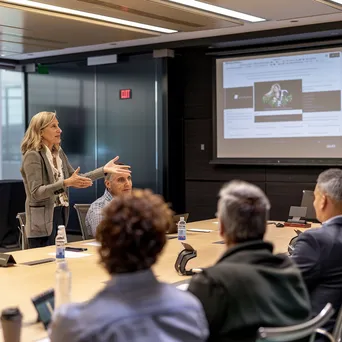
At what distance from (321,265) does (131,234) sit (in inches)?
56.8

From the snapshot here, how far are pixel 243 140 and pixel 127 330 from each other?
7495 mm

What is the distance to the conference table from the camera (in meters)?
2.88

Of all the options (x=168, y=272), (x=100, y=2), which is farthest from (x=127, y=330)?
(x=100, y=2)

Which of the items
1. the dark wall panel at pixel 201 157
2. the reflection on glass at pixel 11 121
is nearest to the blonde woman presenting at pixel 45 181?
the dark wall panel at pixel 201 157

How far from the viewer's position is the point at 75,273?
11.9 ft

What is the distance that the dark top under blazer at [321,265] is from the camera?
9.50 feet

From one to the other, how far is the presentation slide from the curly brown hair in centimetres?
677

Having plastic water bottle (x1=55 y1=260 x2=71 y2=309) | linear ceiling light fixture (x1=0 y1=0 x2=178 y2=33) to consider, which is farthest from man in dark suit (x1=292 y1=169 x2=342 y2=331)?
linear ceiling light fixture (x1=0 y1=0 x2=178 y2=33)

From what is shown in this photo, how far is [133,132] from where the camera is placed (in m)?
9.91

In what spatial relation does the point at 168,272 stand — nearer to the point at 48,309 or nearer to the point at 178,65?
the point at 48,309

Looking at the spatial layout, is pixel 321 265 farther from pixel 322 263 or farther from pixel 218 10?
pixel 218 10

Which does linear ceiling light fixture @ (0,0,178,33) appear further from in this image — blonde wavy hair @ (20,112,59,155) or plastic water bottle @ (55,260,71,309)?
plastic water bottle @ (55,260,71,309)

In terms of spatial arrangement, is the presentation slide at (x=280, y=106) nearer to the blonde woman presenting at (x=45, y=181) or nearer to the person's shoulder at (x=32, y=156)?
the blonde woman presenting at (x=45, y=181)

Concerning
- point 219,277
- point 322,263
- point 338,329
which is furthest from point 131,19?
point 219,277
